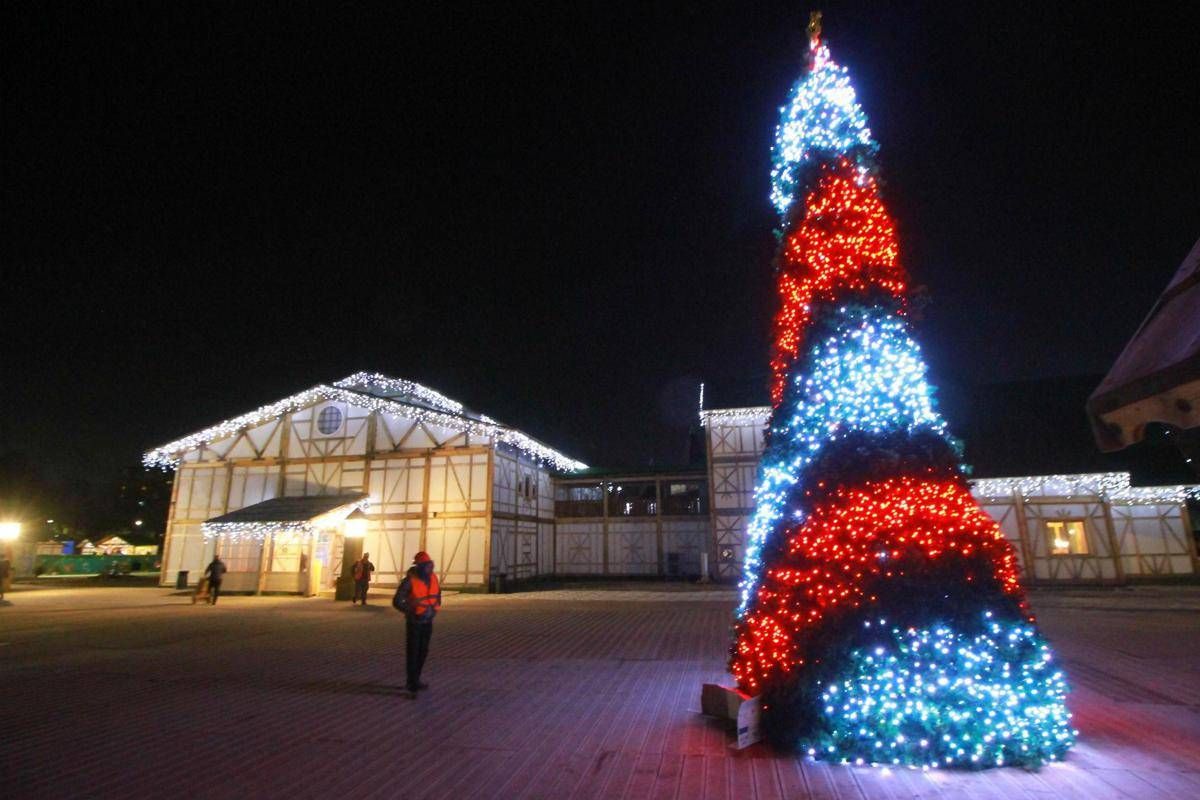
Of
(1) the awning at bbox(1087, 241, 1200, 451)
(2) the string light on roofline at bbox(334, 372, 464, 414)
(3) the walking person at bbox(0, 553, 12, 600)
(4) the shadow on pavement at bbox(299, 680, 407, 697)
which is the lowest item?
(4) the shadow on pavement at bbox(299, 680, 407, 697)

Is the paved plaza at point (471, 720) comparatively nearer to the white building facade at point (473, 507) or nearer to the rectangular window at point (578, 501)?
the white building facade at point (473, 507)

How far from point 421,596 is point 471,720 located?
5.84 feet

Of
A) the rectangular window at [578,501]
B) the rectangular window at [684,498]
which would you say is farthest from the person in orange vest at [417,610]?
the rectangular window at [578,501]

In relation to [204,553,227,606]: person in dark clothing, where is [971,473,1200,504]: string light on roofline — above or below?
above

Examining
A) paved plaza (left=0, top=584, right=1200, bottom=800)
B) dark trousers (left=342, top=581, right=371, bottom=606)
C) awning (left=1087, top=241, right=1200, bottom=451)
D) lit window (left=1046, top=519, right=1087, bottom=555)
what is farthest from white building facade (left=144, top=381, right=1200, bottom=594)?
awning (left=1087, top=241, right=1200, bottom=451)

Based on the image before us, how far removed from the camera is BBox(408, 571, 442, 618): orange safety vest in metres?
6.84

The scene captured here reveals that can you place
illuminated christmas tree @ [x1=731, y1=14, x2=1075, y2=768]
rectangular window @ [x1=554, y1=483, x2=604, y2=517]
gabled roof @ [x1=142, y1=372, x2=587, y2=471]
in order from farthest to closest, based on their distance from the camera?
rectangular window @ [x1=554, y1=483, x2=604, y2=517] → gabled roof @ [x1=142, y1=372, x2=587, y2=471] → illuminated christmas tree @ [x1=731, y1=14, x2=1075, y2=768]

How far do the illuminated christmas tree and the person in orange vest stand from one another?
3598mm

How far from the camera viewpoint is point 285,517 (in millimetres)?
19953

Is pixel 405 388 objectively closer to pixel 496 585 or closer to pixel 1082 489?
pixel 496 585

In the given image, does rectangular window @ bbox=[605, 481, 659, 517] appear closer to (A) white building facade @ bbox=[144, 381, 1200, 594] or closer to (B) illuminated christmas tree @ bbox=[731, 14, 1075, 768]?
(A) white building facade @ bbox=[144, 381, 1200, 594]

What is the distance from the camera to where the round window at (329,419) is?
24016 millimetres

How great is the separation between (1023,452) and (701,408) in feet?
36.6

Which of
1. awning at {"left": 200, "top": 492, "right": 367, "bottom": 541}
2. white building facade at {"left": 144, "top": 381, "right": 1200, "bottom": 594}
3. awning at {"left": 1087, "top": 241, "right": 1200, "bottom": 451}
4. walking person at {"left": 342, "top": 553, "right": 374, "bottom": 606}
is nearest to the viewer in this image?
awning at {"left": 1087, "top": 241, "right": 1200, "bottom": 451}
